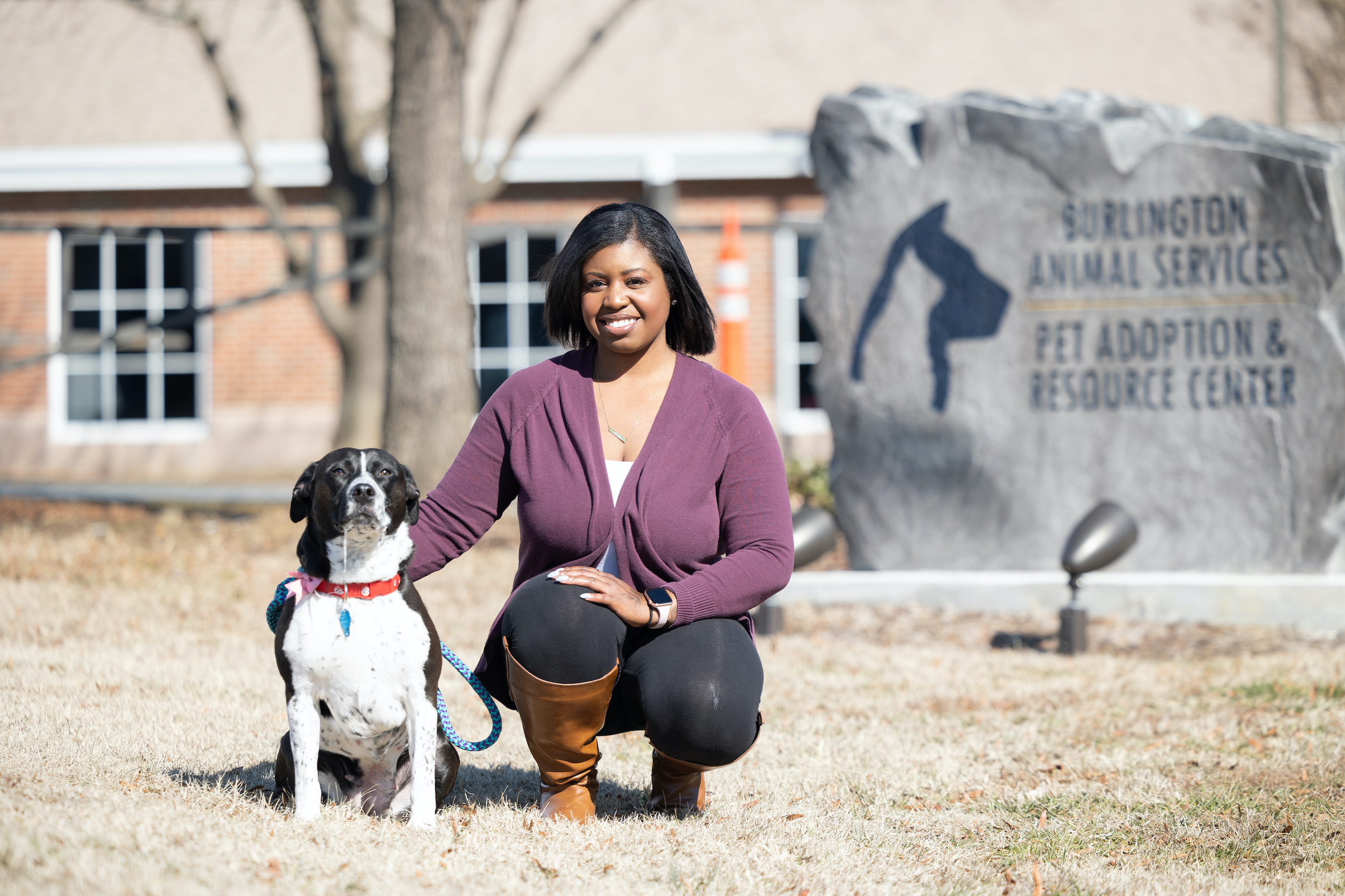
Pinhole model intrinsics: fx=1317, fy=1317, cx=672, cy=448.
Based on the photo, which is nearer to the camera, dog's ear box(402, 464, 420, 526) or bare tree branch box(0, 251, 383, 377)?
dog's ear box(402, 464, 420, 526)

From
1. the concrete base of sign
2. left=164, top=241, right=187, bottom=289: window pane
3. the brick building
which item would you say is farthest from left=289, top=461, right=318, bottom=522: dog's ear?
left=164, top=241, right=187, bottom=289: window pane

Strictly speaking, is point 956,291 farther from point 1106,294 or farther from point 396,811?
point 396,811

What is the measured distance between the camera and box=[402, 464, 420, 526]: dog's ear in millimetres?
3020

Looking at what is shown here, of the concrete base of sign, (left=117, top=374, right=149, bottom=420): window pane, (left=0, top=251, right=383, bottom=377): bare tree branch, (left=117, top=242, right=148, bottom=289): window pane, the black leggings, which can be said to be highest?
(left=117, top=242, right=148, bottom=289): window pane

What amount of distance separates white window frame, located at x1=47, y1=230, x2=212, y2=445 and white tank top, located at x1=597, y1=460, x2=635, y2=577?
1150 cm

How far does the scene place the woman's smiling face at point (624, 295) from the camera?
10.5 ft

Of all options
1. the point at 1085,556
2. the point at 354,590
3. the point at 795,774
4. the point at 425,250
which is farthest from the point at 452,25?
the point at 354,590

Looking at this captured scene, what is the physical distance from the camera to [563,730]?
3.07m

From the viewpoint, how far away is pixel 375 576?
2.93m

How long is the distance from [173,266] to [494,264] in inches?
135

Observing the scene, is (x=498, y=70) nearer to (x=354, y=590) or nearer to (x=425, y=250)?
(x=425, y=250)

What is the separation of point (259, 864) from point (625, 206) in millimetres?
1727

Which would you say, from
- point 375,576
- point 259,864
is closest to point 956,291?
point 375,576

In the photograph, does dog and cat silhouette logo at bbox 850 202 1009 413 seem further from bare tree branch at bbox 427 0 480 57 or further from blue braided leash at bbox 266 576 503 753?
blue braided leash at bbox 266 576 503 753
